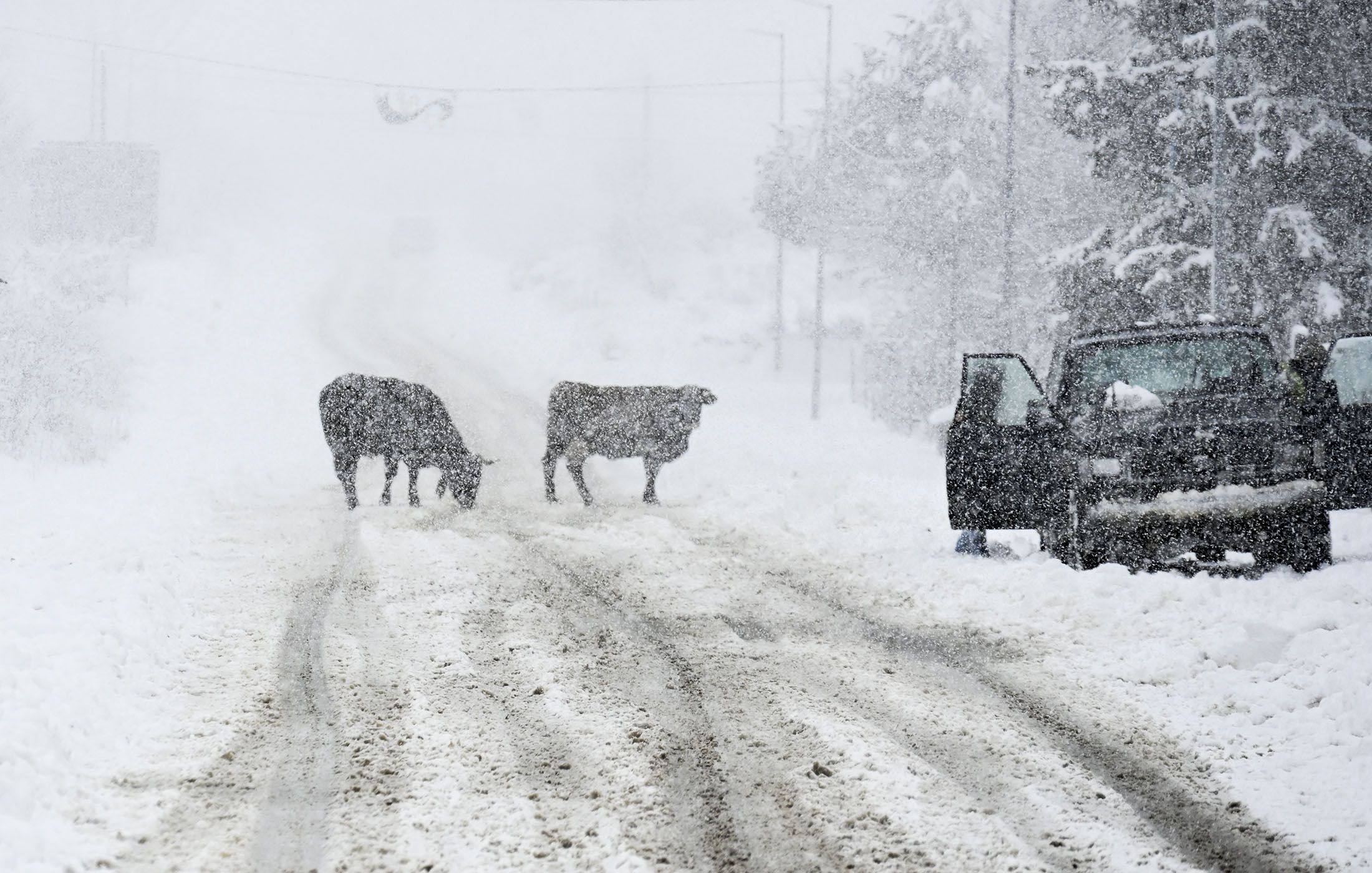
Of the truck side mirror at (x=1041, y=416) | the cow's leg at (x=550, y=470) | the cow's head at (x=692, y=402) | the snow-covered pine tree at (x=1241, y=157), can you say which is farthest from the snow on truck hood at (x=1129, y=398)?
the snow-covered pine tree at (x=1241, y=157)

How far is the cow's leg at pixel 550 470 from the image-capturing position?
574 inches

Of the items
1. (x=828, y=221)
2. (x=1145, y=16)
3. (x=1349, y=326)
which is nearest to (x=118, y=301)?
(x=828, y=221)

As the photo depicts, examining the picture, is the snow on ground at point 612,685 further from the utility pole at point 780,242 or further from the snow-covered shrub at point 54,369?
the utility pole at point 780,242

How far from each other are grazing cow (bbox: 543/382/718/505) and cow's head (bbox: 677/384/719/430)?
2.4 inches

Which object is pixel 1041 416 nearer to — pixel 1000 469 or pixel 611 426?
pixel 1000 469

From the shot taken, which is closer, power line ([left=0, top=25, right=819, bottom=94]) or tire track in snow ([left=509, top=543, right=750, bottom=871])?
tire track in snow ([left=509, top=543, right=750, bottom=871])

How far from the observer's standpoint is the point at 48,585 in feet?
22.1

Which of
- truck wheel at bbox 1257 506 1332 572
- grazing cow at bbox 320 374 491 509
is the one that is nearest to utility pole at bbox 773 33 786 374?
grazing cow at bbox 320 374 491 509

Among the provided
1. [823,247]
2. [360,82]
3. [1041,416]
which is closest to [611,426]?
[1041,416]

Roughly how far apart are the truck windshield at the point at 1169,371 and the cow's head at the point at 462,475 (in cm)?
758

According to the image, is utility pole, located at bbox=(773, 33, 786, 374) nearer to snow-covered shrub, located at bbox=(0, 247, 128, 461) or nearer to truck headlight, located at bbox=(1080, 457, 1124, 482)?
snow-covered shrub, located at bbox=(0, 247, 128, 461)

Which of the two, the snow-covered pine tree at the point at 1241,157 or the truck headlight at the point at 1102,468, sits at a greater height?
the snow-covered pine tree at the point at 1241,157

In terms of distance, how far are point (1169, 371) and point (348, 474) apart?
9.88m

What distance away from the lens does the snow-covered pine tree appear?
15750 mm
